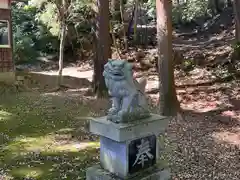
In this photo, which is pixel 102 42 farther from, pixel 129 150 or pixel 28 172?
pixel 129 150

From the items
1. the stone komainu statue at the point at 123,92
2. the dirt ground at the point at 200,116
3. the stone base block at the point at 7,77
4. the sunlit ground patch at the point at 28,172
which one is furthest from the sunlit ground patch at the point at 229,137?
the stone base block at the point at 7,77

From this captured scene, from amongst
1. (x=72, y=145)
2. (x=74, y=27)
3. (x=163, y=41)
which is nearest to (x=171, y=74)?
(x=163, y=41)

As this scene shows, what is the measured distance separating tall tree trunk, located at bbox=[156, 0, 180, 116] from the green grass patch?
228 centimetres

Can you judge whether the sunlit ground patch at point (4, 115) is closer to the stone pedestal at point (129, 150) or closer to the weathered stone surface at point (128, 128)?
the stone pedestal at point (129, 150)

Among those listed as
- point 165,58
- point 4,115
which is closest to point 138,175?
point 165,58

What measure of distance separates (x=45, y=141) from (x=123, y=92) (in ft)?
13.0

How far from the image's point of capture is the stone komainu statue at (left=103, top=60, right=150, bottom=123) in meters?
4.14

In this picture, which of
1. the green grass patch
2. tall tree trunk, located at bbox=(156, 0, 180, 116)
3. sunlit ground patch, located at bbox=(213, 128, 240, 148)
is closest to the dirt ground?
sunlit ground patch, located at bbox=(213, 128, 240, 148)

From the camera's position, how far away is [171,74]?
28.5 ft

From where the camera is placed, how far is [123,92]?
13.8ft

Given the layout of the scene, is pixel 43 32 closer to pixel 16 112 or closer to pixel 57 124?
pixel 16 112

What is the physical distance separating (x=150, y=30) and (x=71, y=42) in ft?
19.7

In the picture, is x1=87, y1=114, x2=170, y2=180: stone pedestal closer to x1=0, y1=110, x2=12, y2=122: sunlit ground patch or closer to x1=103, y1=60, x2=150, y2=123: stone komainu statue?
x1=103, y1=60, x2=150, y2=123: stone komainu statue

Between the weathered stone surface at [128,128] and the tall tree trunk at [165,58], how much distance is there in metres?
4.18
